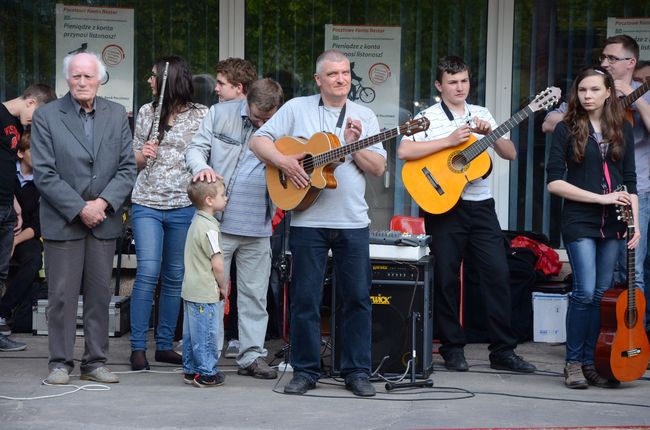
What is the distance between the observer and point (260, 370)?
6953 millimetres

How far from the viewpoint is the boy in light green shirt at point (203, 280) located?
21.6 ft

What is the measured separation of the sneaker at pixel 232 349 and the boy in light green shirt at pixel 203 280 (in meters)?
0.97

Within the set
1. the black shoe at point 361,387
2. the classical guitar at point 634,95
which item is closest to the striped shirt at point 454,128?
the classical guitar at point 634,95

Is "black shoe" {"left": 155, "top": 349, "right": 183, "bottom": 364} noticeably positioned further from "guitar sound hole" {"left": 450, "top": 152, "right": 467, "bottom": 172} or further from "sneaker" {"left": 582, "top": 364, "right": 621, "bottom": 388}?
"sneaker" {"left": 582, "top": 364, "right": 621, "bottom": 388}

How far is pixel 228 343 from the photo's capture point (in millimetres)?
7906

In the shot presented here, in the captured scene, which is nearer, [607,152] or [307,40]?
[607,152]

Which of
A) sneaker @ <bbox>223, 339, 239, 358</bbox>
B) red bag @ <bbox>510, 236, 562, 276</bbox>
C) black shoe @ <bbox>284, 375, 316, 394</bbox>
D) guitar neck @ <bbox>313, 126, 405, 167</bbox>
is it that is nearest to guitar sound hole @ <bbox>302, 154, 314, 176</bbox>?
guitar neck @ <bbox>313, 126, 405, 167</bbox>

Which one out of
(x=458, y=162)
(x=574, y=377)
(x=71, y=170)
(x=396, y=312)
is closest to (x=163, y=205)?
(x=71, y=170)

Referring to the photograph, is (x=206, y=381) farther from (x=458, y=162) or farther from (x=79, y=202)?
(x=458, y=162)

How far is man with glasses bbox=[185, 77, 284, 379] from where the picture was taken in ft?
22.7

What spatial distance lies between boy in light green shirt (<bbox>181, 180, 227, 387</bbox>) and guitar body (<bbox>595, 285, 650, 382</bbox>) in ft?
7.27

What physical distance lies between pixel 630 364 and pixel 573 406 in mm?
620

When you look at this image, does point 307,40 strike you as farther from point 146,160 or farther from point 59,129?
point 59,129

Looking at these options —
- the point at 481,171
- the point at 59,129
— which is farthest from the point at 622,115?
the point at 59,129
